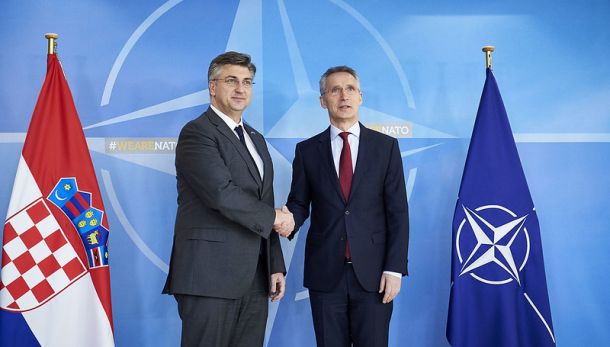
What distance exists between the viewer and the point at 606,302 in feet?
10.5

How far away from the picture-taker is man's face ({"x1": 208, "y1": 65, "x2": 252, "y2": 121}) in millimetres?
2271

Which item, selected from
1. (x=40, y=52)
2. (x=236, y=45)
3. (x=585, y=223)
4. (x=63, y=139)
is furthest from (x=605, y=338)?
(x=40, y=52)

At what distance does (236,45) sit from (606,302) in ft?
9.36

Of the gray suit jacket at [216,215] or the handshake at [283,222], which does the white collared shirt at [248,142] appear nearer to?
the gray suit jacket at [216,215]

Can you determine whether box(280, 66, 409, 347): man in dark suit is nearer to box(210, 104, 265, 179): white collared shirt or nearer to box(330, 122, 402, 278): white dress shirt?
box(330, 122, 402, 278): white dress shirt

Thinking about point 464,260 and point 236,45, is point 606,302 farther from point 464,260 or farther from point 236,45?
point 236,45

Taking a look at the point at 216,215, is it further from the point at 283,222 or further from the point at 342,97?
the point at 342,97

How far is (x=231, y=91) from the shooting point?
227cm

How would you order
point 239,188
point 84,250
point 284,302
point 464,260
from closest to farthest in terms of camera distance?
point 239,188
point 84,250
point 464,260
point 284,302

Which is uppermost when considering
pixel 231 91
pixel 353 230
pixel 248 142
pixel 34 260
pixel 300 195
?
pixel 231 91

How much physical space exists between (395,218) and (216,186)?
84 centimetres

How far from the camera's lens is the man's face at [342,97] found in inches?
95.6

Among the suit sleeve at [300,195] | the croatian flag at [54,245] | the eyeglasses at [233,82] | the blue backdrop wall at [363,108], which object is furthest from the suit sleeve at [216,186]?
the blue backdrop wall at [363,108]

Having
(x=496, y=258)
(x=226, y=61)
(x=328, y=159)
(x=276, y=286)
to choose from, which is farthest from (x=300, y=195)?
(x=496, y=258)
